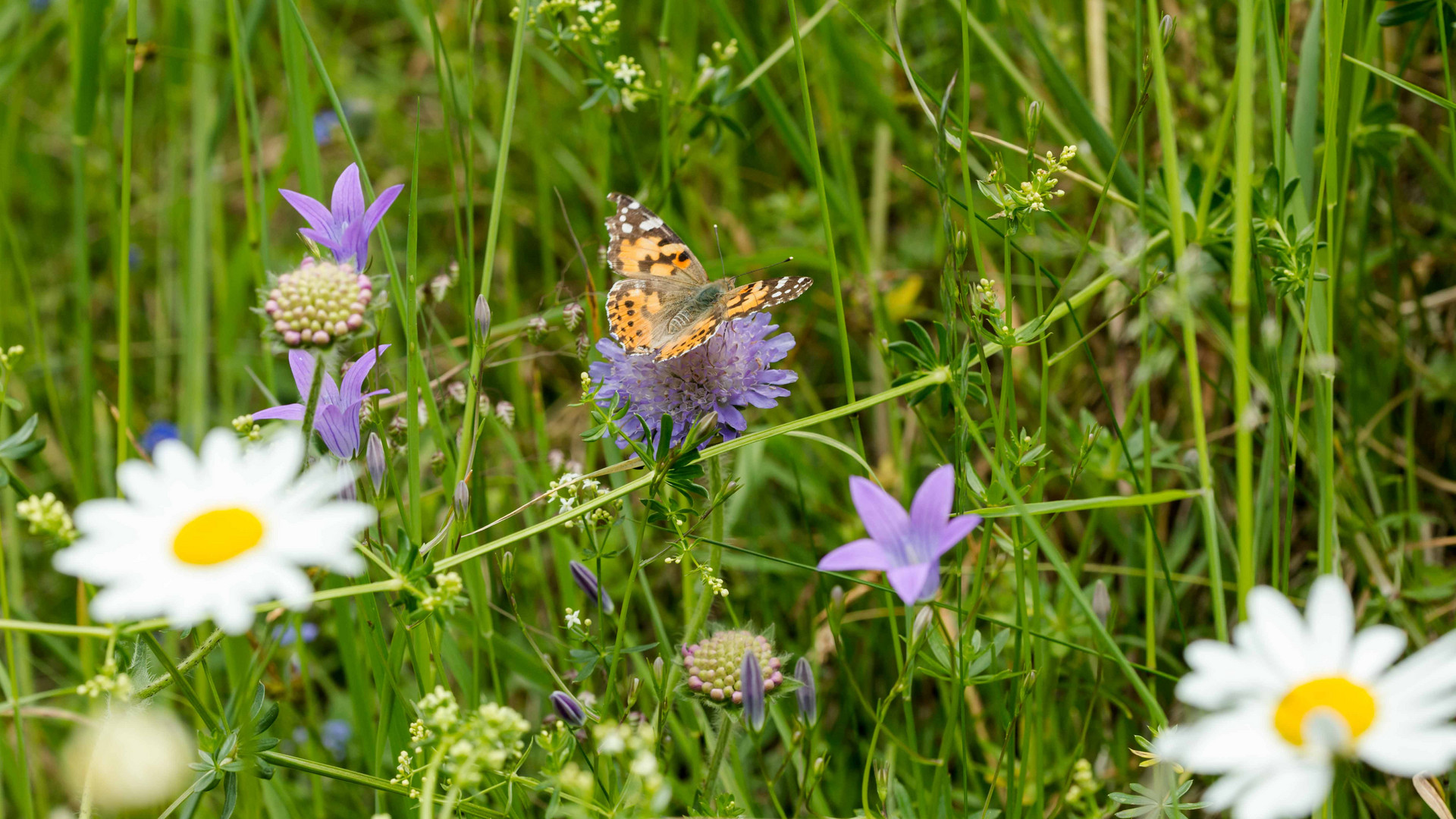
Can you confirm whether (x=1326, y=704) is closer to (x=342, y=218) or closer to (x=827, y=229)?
(x=827, y=229)

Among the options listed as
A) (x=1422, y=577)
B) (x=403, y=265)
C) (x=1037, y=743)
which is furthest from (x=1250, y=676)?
(x=403, y=265)

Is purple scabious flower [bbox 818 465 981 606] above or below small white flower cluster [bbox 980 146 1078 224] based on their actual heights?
below

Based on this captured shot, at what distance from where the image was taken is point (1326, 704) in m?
0.85

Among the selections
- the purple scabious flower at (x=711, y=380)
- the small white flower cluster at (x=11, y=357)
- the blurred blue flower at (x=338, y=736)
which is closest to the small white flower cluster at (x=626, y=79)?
the purple scabious flower at (x=711, y=380)

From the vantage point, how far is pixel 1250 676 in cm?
84

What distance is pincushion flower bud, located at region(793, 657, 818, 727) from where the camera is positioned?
1.49 meters

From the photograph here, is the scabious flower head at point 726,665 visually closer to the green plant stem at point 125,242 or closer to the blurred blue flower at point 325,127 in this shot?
the green plant stem at point 125,242

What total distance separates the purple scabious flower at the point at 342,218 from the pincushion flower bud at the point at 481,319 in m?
0.17

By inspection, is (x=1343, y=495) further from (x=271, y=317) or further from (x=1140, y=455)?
(x=271, y=317)

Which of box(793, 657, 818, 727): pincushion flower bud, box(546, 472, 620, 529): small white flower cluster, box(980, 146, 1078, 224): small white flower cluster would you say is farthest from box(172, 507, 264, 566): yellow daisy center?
box(980, 146, 1078, 224): small white flower cluster

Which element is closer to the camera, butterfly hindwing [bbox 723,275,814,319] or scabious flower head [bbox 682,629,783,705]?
scabious flower head [bbox 682,629,783,705]

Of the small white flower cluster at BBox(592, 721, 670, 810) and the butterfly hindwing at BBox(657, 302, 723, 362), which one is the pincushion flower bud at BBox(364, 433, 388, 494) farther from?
the small white flower cluster at BBox(592, 721, 670, 810)

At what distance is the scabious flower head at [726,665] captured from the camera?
57.8 inches

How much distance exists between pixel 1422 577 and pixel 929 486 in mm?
1560
